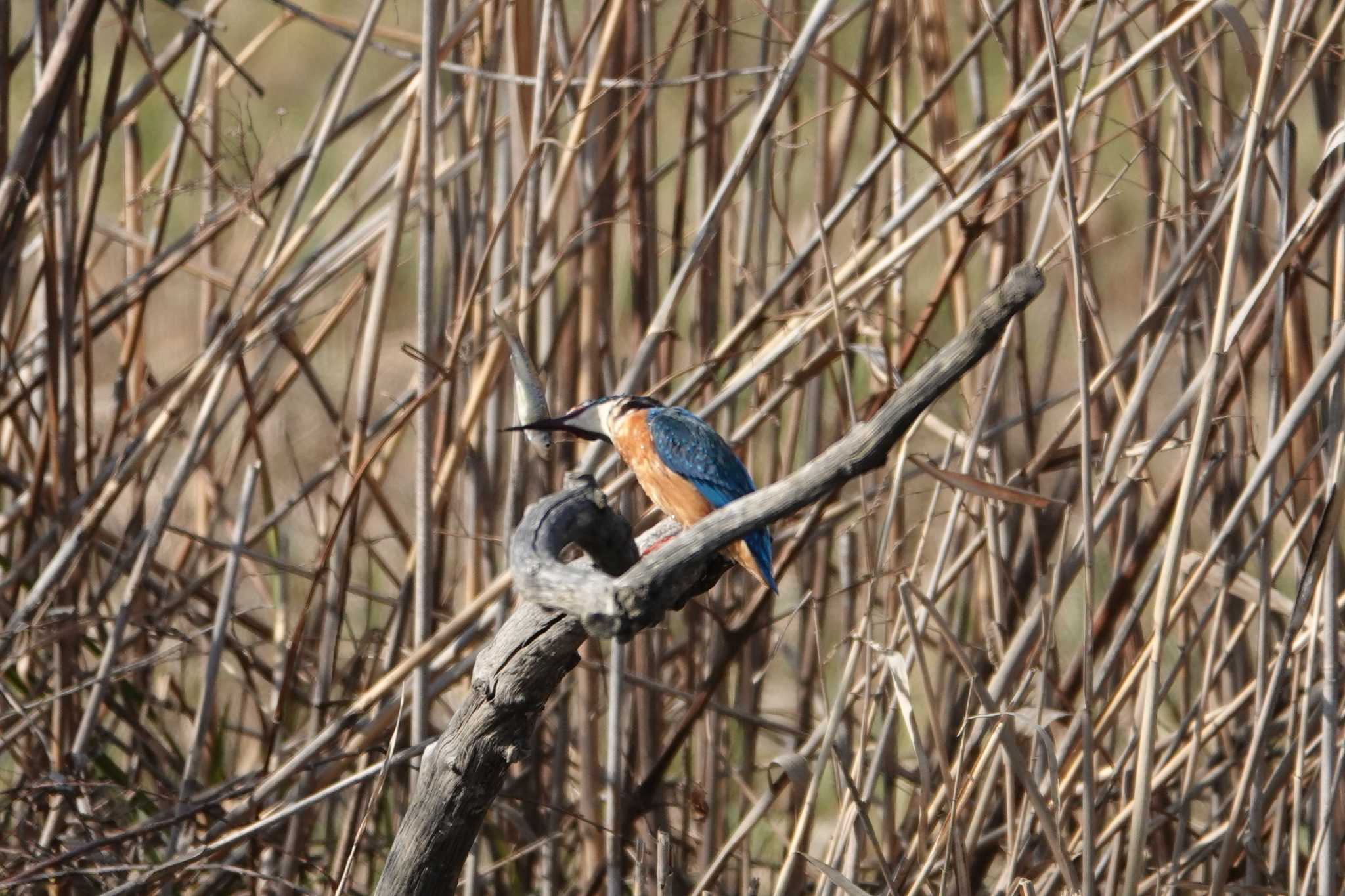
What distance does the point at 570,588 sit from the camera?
89cm

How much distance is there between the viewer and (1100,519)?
1.63 m

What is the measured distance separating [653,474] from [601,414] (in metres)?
0.10

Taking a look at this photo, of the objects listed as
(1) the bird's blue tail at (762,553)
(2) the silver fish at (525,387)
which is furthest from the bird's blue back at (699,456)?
→ (2) the silver fish at (525,387)

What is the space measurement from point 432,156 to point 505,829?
1.11 meters

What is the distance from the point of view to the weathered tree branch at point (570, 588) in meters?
0.82

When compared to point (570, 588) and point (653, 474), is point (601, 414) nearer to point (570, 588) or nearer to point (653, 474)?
point (653, 474)

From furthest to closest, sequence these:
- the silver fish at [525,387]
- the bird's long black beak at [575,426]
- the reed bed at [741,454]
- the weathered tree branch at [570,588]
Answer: the reed bed at [741,454]
the bird's long black beak at [575,426]
the silver fish at [525,387]
the weathered tree branch at [570,588]

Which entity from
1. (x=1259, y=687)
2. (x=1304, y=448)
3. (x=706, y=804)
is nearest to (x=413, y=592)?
(x=706, y=804)

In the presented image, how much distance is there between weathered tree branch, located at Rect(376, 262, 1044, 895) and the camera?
2.68 ft

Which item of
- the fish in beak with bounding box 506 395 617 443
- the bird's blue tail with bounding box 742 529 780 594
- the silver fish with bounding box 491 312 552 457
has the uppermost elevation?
the silver fish with bounding box 491 312 552 457

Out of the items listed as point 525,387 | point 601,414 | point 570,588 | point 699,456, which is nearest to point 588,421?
point 601,414

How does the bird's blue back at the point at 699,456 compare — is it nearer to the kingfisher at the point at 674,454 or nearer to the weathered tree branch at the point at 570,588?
the kingfisher at the point at 674,454

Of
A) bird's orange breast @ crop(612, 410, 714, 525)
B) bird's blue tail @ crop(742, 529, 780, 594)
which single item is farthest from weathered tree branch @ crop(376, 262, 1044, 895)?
bird's orange breast @ crop(612, 410, 714, 525)

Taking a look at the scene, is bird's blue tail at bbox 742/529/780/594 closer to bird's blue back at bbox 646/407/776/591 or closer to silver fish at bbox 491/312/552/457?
bird's blue back at bbox 646/407/776/591
